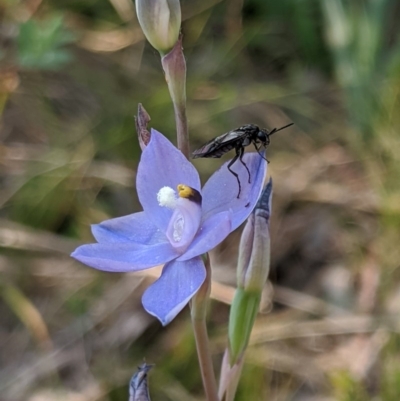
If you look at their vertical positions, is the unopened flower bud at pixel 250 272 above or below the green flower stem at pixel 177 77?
below

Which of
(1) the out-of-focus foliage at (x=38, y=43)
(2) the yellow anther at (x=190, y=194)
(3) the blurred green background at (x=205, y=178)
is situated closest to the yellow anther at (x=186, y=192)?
(2) the yellow anther at (x=190, y=194)

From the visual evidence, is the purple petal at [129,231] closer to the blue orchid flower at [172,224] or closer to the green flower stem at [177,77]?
the blue orchid flower at [172,224]

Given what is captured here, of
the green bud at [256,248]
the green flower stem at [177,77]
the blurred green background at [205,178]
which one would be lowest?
the blurred green background at [205,178]

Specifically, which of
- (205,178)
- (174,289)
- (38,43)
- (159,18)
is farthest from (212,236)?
(205,178)

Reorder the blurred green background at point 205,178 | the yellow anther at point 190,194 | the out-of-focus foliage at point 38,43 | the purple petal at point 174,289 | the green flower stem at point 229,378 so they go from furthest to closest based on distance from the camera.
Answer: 1. the blurred green background at point 205,178
2. the out-of-focus foliage at point 38,43
3. the green flower stem at point 229,378
4. the yellow anther at point 190,194
5. the purple petal at point 174,289

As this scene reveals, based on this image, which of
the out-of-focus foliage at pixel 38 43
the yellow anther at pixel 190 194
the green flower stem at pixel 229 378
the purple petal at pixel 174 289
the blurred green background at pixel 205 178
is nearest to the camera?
the purple petal at pixel 174 289

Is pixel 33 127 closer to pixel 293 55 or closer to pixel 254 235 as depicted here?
pixel 293 55

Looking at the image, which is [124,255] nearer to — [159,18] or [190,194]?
[190,194]
